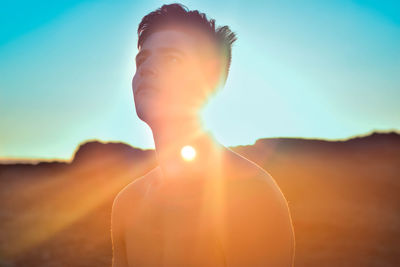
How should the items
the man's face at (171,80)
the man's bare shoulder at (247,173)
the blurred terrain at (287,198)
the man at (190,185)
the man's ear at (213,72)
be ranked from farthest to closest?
the blurred terrain at (287,198) → the man's ear at (213,72) → the man's face at (171,80) → the man's bare shoulder at (247,173) → the man at (190,185)

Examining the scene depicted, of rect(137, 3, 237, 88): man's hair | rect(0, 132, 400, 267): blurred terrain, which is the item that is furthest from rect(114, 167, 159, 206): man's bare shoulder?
rect(0, 132, 400, 267): blurred terrain

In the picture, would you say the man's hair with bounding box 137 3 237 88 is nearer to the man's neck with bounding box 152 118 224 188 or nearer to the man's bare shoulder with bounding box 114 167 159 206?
the man's neck with bounding box 152 118 224 188

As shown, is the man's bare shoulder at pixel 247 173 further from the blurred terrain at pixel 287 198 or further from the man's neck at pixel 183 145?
the blurred terrain at pixel 287 198

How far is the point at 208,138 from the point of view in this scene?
1.55 m

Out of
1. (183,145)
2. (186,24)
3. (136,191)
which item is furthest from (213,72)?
(136,191)

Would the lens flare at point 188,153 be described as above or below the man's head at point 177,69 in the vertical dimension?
below

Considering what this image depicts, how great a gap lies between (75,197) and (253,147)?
705cm

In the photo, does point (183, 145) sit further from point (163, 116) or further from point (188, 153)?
point (163, 116)

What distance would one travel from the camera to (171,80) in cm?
150

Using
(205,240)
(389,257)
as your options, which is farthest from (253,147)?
(205,240)

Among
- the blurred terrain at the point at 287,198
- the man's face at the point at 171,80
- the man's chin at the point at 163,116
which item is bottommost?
the blurred terrain at the point at 287,198

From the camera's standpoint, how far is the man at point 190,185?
1.22 metres

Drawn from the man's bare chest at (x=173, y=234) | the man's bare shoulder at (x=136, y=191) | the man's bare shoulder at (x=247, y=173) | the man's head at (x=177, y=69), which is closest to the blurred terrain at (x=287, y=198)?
the man's bare shoulder at (x=136, y=191)

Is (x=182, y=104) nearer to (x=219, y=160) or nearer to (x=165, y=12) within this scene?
(x=219, y=160)
